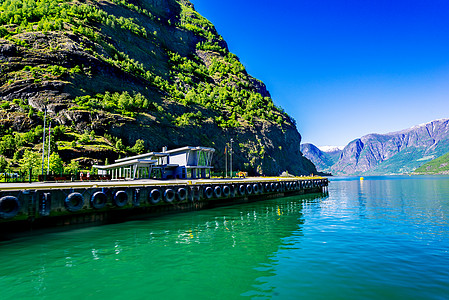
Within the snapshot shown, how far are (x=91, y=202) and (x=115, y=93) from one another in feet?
281

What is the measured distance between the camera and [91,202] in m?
24.8

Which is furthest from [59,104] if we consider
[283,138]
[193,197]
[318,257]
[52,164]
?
[283,138]

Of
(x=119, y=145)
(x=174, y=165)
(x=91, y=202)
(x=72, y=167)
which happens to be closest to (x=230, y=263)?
(x=91, y=202)

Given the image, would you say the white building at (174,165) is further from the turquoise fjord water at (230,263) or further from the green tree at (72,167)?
the turquoise fjord water at (230,263)

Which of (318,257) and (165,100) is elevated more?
(165,100)

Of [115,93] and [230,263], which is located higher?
[115,93]

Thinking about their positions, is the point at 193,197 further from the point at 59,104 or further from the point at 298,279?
the point at 59,104

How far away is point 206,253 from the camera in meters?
16.2

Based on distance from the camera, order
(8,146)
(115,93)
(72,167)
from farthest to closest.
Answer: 1. (115,93)
2. (8,146)
3. (72,167)

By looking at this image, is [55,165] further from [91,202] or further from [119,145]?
[91,202]

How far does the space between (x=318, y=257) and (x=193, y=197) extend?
895 inches

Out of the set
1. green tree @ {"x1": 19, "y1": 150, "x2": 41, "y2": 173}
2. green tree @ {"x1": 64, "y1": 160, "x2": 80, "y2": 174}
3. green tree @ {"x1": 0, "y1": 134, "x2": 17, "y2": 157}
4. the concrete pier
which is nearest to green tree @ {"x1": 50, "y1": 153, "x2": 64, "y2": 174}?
green tree @ {"x1": 19, "y1": 150, "x2": 41, "y2": 173}

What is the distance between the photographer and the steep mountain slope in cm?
7569

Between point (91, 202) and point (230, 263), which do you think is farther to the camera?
point (91, 202)
